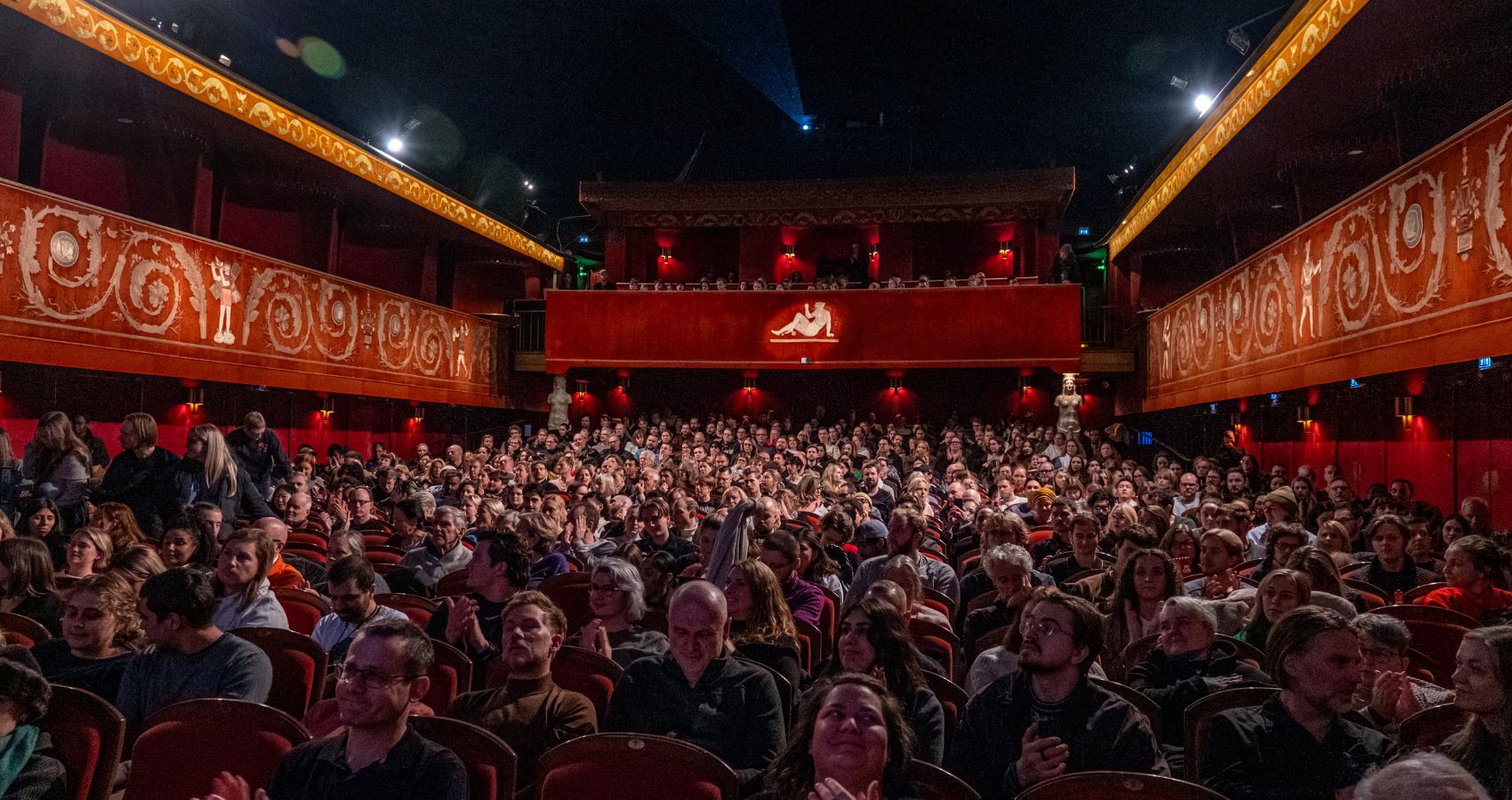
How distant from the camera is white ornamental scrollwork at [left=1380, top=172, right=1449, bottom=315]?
779 centimetres

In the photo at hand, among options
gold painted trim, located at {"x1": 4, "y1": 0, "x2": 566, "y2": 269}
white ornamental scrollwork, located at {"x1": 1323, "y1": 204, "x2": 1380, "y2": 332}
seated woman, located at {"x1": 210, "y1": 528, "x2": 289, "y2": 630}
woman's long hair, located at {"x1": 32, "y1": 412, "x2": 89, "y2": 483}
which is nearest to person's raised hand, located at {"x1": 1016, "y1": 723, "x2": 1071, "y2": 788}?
seated woman, located at {"x1": 210, "y1": 528, "x2": 289, "y2": 630}

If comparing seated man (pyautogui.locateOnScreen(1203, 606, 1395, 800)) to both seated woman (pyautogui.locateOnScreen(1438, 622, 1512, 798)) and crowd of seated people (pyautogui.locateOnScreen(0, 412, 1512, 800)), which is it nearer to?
crowd of seated people (pyautogui.locateOnScreen(0, 412, 1512, 800))

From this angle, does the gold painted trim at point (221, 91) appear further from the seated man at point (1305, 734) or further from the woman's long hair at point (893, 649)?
the seated man at point (1305, 734)

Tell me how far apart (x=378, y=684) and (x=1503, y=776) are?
309 centimetres

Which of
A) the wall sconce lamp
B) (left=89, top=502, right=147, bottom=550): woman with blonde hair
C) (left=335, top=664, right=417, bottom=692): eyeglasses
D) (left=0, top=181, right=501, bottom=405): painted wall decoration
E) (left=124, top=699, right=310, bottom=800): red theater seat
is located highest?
(left=0, top=181, right=501, bottom=405): painted wall decoration

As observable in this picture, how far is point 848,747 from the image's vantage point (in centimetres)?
240

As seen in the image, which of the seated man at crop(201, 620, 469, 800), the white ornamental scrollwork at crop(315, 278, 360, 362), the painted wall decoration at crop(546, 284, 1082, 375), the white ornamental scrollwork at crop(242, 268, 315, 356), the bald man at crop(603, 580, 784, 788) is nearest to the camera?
the seated man at crop(201, 620, 469, 800)

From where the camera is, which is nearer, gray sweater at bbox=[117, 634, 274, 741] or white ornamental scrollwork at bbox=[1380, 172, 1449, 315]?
gray sweater at bbox=[117, 634, 274, 741]

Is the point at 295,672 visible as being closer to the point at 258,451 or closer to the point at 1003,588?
the point at 1003,588

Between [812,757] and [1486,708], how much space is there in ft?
6.51

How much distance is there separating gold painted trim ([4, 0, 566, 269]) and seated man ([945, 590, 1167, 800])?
419 inches

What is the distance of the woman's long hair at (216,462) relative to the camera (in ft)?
22.4

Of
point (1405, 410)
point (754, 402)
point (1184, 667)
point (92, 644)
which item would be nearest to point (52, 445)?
point (92, 644)

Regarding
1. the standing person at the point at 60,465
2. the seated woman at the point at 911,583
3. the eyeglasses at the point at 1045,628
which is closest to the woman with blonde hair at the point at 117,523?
the standing person at the point at 60,465
